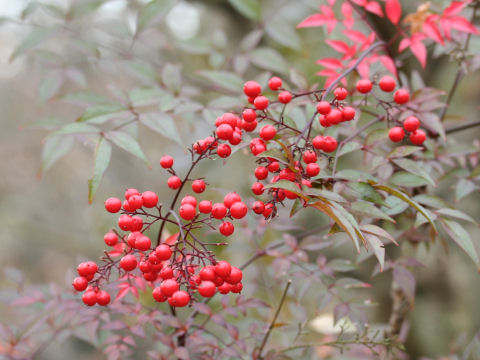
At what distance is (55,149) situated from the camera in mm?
1234

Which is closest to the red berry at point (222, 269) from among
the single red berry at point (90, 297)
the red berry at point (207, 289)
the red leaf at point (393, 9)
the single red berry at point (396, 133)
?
the red berry at point (207, 289)

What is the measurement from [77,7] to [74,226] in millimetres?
4109

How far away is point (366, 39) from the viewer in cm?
124

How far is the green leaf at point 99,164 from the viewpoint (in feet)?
2.85

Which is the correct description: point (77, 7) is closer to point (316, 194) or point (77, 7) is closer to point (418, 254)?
point (316, 194)

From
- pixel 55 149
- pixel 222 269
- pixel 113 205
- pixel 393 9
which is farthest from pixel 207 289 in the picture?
pixel 393 9

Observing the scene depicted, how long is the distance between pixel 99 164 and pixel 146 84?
693mm

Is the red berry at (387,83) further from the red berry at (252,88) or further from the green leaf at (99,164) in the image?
the green leaf at (99,164)

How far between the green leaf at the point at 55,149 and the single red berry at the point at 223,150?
62 centimetres

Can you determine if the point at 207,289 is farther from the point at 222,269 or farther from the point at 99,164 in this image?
the point at 99,164

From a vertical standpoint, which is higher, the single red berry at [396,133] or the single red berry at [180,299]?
the single red berry at [396,133]

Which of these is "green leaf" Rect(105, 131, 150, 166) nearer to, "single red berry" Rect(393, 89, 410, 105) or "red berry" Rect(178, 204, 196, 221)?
"red berry" Rect(178, 204, 196, 221)

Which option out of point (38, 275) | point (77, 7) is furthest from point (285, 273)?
point (38, 275)

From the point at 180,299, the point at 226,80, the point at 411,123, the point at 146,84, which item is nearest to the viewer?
the point at 180,299
